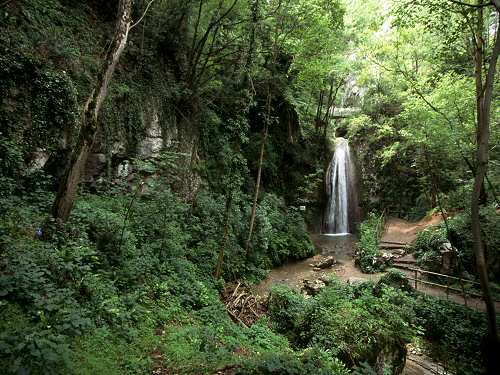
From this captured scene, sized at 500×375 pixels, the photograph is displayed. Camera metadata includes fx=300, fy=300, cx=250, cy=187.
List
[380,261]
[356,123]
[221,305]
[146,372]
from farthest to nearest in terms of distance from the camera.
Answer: [356,123]
[380,261]
[221,305]
[146,372]

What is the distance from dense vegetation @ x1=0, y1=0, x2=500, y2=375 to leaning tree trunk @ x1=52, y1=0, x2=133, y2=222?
0.03m

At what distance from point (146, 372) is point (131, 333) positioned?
0.77 metres

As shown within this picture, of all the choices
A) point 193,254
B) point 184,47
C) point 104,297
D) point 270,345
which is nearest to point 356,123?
point 184,47

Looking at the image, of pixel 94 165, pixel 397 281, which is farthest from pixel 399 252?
pixel 94 165

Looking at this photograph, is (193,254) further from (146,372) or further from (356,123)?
(356,123)

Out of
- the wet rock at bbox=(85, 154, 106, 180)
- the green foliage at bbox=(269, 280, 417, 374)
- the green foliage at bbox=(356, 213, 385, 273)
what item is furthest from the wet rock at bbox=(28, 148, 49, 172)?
the green foliage at bbox=(356, 213, 385, 273)

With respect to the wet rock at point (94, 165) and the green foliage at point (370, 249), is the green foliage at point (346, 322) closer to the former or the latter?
the green foliage at point (370, 249)

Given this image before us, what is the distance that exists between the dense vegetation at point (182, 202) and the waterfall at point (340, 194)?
4.02m

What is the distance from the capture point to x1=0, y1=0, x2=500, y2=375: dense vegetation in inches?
165

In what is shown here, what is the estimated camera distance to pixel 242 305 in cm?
844

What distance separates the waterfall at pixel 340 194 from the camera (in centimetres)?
2108

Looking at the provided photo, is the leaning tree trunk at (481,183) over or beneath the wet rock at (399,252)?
over

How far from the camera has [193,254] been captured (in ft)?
29.3

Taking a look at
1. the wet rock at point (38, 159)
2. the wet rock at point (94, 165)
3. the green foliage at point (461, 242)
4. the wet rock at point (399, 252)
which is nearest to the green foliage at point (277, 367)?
the wet rock at point (38, 159)
